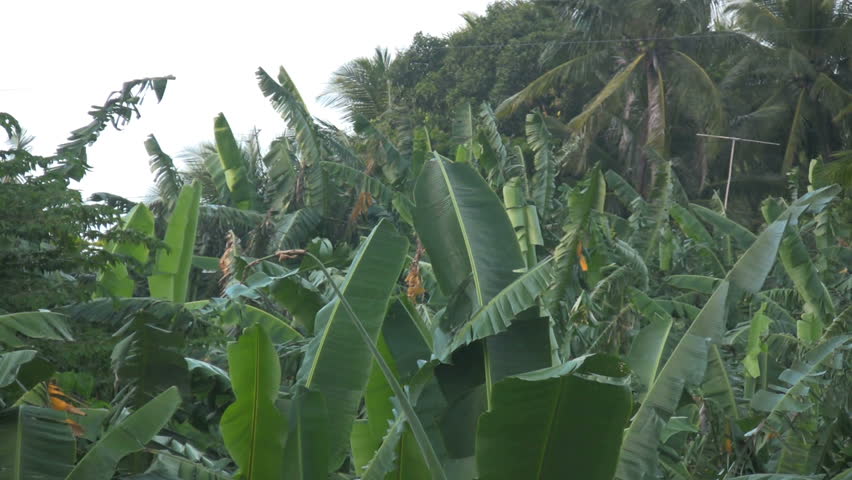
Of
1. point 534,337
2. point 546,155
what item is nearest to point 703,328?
point 534,337

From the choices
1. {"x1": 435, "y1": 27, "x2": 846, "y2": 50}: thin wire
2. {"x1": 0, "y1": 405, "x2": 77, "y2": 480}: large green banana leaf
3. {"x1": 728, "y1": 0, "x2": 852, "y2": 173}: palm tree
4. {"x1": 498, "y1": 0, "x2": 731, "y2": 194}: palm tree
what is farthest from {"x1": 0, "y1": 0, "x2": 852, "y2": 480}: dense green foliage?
{"x1": 728, "y1": 0, "x2": 852, "y2": 173}: palm tree

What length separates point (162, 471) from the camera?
5.10 metres

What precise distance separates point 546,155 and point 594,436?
760 centimetres

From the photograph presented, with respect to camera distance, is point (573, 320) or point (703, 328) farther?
point (573, 320)

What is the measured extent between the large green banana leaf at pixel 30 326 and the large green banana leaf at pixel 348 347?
4.42ft

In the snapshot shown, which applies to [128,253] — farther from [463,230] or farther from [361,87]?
[361,87]

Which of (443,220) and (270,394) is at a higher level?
(443,220)

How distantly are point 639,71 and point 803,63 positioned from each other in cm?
500

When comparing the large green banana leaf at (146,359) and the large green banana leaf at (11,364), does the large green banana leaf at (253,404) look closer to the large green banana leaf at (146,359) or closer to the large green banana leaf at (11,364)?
the large green banana leaf at (146,359)

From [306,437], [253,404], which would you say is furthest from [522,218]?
[253,404]

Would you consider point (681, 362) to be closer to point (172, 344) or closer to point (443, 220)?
point (443, 220)

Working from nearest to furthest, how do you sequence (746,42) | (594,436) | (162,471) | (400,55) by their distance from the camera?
1. (594,436)
2. (162,471)
3. (746,42)
4. (400,55)

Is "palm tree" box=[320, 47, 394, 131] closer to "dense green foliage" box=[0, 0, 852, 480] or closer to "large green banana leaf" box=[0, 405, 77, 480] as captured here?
"dense green foliage" box=[0, 0, 852, 480]

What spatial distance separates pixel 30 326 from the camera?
5285 mm
